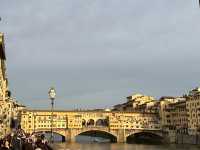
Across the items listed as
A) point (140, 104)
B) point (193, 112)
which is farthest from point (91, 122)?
point (193, 112)

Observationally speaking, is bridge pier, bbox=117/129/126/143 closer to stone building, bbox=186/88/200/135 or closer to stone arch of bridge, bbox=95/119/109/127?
stone arch of bridge, bbox=95/119/109/127

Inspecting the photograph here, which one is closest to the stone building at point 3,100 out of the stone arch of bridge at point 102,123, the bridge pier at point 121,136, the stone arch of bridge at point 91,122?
the bridge pier at point 121,136

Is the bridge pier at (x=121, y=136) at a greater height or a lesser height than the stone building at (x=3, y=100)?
lesser

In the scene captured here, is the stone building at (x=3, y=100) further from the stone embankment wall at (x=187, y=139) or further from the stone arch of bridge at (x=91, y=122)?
the stone arch of bridge at (x=91, y=122)

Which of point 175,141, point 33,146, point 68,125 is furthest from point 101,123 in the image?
point 33,146

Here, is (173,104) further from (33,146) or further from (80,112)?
(33,146)

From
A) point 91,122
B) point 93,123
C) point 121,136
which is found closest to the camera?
point 121,136

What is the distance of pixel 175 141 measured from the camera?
4643 inches

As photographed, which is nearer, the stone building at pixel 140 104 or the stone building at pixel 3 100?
the stone building at pixel 3 100

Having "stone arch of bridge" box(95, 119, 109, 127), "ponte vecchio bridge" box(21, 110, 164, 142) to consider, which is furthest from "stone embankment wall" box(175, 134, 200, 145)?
"stone arch of bridge" box(95, 119, 109, 127)

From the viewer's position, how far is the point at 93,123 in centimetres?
12731

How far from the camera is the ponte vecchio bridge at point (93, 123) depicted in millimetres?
119125

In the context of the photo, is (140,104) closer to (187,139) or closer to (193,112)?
(193,112)

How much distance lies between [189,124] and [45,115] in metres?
34.5
